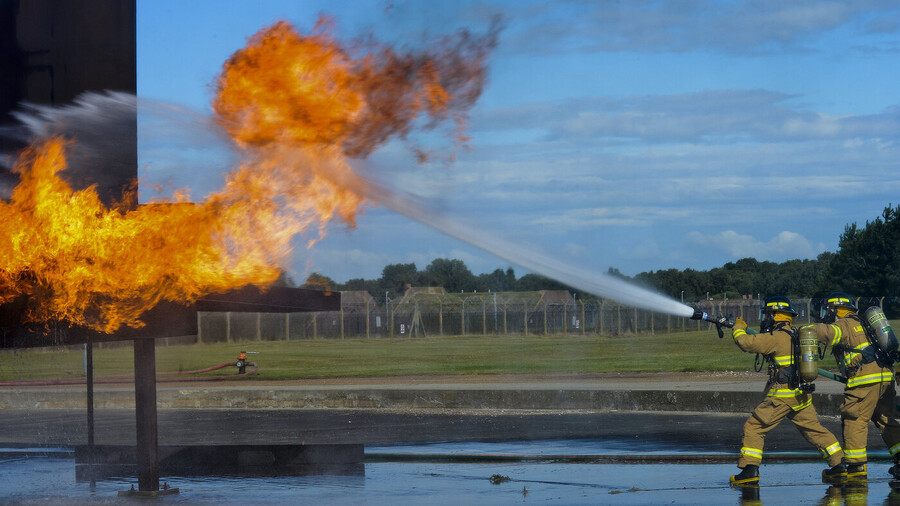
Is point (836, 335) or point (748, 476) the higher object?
point (836, 335)

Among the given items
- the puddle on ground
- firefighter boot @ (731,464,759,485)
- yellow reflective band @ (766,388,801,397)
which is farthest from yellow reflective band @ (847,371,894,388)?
firefighter boot @ (731,464,759,485)

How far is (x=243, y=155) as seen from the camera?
9469mm

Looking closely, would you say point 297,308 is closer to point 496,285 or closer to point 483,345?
point 483,345

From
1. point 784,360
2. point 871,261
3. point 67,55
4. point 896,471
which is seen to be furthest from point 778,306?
point 871,261

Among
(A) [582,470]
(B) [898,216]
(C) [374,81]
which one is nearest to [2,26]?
(C) [374,81]

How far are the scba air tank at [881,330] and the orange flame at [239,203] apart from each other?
14.4ft

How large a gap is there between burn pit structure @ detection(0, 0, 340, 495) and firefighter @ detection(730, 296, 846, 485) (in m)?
4.01

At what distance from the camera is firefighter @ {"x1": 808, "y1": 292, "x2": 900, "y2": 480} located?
8312mm

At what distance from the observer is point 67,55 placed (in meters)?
10.1

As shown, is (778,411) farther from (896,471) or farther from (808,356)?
(896,471)

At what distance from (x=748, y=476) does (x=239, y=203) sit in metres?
4.85

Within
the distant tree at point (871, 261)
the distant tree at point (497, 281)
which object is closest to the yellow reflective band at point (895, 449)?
the distant tree at point (497, 281)

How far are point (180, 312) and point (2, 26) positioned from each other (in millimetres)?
4082

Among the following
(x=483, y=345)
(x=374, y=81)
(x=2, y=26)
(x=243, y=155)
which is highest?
(x=2, y=26)
